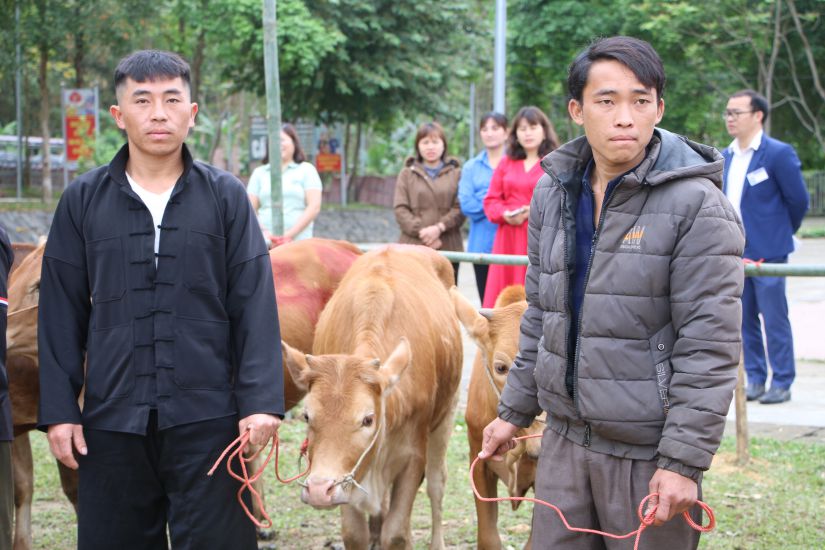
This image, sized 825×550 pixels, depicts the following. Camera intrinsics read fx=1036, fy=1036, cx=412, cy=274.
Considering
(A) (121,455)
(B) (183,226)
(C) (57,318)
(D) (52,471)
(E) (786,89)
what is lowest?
(D) (52,471)

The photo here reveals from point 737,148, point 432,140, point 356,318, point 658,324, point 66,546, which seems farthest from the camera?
point 432,140

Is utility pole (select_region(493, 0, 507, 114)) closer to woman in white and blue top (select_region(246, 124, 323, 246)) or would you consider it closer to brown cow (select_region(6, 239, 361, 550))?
woman in white and blue top (select_region(246, 124, 323, 246))

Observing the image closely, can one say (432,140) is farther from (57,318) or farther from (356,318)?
(57,318)

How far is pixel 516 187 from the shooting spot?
25.7 feet

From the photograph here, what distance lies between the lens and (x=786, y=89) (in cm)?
3341

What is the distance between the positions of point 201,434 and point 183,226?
0.72 m

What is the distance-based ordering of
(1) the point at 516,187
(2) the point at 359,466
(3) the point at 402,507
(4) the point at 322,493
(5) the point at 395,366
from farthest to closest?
(1) the point at 516,187 < (3) the point at 402,507 < (5) the point at 395,366 < (2) the point at 359,466 < (4) the point at 322,493

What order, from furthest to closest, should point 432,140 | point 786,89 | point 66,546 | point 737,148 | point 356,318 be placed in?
point 786,89, point 432,140, point 737,148, point 66,546, point 356,318

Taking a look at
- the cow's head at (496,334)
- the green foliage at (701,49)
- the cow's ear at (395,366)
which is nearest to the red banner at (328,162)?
the green foliage at (701,49)

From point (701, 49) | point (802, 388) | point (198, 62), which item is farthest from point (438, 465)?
point (701, 49)

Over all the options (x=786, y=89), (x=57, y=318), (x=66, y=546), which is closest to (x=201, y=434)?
(x=57, y=318)

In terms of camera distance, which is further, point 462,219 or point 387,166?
point 387,166

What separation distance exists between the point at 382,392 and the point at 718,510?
7.97 feet

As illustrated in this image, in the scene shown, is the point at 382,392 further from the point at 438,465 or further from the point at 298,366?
the point at 438,465
